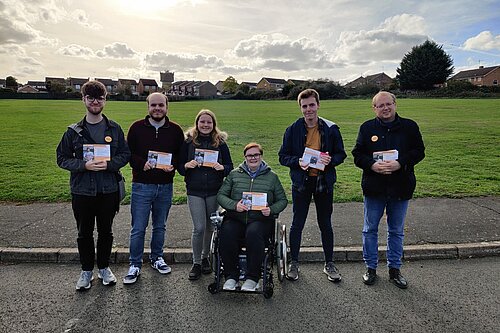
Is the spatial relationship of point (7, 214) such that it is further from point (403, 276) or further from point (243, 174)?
point (403, 276)

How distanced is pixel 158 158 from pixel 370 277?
8.89 feet

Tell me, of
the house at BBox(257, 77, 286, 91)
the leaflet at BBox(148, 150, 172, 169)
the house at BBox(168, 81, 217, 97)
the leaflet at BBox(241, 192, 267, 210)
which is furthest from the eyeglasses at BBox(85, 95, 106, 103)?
the house at BBox(257, 77, 286, 91)

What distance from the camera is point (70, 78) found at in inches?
4451

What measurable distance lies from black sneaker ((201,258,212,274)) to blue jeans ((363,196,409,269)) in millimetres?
1826

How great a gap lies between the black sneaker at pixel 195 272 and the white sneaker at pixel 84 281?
42.6 inches

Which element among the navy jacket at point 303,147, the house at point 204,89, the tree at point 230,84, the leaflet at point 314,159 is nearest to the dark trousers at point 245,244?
the navy jacket at point 303,147

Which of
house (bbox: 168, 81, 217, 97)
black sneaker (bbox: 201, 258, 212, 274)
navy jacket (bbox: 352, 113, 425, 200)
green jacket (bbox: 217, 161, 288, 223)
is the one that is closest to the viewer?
navy jacket (bbox: 352, 113, 425, 200)

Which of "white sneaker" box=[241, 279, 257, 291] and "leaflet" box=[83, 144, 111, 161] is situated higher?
"leaflet" box=[83, 144, 111, 161]

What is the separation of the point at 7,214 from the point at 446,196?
26.1ft

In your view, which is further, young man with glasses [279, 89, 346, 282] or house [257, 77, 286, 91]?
house [257, 77, 286, 91]

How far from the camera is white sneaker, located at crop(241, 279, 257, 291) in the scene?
3831 mm

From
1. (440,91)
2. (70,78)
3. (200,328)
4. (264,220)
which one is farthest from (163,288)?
(70,78)

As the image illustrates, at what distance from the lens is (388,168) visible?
3.98 metres

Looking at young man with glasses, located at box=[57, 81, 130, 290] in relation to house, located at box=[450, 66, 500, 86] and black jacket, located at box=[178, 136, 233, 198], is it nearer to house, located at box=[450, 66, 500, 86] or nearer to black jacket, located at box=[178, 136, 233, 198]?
black jacket, located at box=[178, 136, 233, 198]
